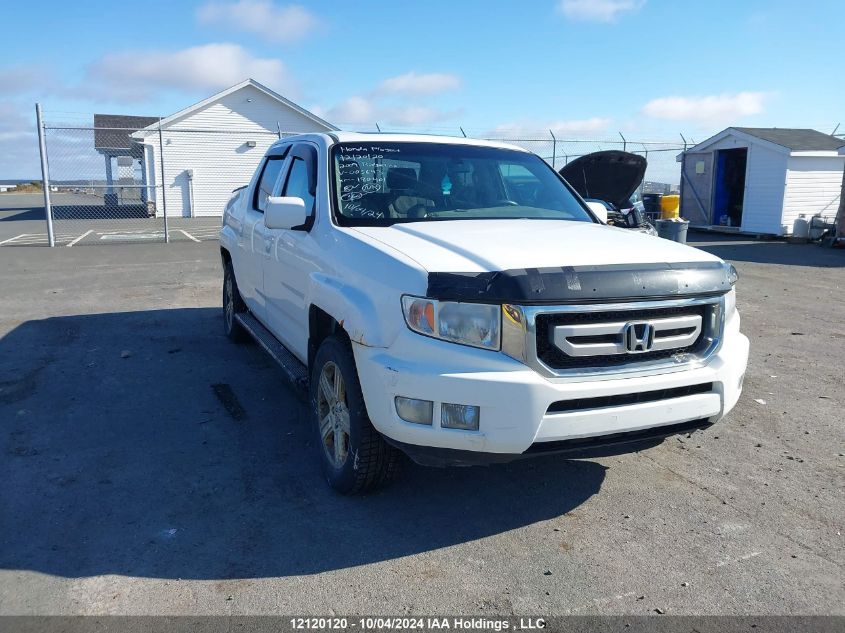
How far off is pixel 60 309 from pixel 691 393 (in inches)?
321

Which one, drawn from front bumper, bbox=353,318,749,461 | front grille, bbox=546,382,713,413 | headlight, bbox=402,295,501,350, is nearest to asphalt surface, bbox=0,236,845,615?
front bumper, bbox=353,318,749,461

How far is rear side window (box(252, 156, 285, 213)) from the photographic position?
5.71 metres

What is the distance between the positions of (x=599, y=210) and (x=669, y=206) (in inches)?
682

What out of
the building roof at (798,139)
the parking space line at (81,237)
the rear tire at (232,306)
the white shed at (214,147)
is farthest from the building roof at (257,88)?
the rear tire at (232,306)

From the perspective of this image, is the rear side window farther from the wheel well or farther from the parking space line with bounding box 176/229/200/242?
the parking space line with bounding box 176/229/200/242

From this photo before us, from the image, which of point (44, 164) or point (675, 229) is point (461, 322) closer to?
point (675, 229)

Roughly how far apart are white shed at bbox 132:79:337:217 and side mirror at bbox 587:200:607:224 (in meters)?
24.1

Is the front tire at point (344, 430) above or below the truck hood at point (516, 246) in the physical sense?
below

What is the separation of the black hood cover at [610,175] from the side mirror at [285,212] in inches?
316

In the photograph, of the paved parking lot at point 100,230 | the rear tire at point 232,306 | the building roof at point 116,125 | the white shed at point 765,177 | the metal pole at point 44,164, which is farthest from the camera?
the building roof at point 116,125

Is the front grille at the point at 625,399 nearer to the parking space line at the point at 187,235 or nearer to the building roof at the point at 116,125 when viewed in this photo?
the parking space line at the point at 187,235

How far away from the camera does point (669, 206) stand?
69.7 feet

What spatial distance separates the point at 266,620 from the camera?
282 cm

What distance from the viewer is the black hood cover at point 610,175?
461 inches
